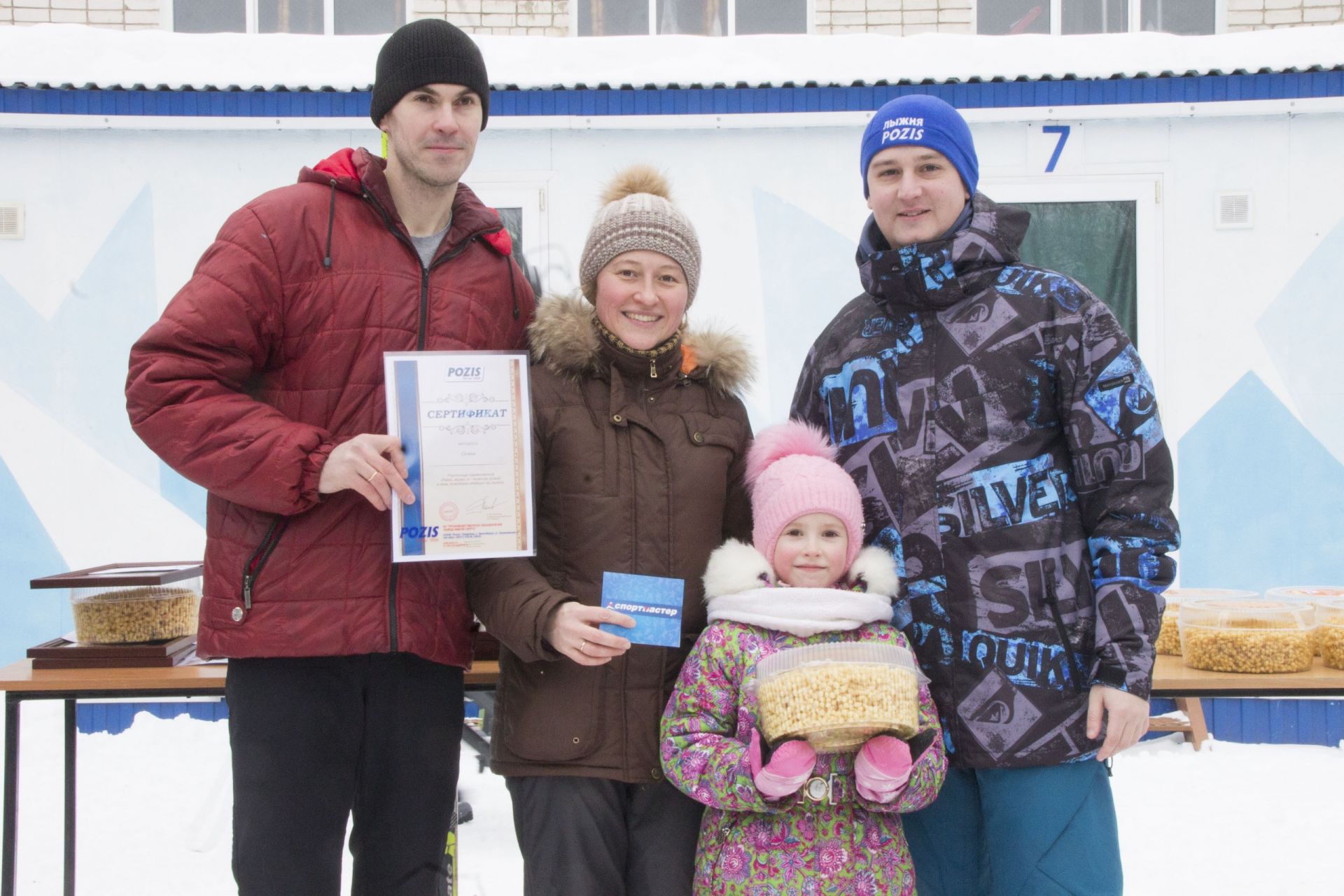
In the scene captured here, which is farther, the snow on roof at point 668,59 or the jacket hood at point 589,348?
the snow on roof at point 668,59

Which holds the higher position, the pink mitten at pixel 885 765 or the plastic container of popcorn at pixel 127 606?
the plastic container of popcorn at pixel 127 606

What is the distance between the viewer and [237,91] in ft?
18.2

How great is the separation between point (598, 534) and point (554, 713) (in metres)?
0.37

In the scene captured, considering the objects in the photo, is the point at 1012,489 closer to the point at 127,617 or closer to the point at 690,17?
the point at 127,617

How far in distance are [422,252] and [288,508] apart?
63 cm

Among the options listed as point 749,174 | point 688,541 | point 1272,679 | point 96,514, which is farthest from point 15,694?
point 749,174

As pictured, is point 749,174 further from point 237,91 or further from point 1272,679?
point 1272,679

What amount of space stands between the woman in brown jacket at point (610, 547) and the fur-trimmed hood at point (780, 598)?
0.11 m

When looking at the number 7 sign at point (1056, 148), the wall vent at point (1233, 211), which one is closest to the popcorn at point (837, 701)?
the number 7 sign at point (1056, 148)

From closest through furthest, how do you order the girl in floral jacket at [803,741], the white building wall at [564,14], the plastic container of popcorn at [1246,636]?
the girl in floral jacket at [803,741]
the plastic container of popcorn at [1246,636]
the white building wall at [564,14]

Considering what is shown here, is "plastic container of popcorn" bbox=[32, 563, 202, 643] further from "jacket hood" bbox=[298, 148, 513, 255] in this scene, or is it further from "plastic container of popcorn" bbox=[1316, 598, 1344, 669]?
"plastic container of popcorn" bbox=[1316, 598, 1344, 669]

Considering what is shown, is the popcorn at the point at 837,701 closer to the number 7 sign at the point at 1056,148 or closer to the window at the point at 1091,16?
the number 7 sign at the point at 1056,148

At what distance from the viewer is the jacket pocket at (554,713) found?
200cm

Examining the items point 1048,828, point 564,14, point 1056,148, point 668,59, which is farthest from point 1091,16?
point 1048,828
